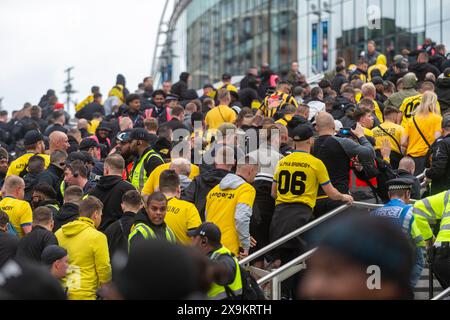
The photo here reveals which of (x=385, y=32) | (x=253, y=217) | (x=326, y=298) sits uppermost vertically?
(x=385, y=32)

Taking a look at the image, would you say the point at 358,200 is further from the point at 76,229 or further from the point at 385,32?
the point at 385,32

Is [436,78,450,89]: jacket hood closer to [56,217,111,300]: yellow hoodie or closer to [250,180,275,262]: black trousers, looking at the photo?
[250,180,275,262]: black trousers

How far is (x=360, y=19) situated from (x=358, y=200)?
3398cm

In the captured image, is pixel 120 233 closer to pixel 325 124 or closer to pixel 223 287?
pixel 223 287

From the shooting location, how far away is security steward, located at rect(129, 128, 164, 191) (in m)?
11.1

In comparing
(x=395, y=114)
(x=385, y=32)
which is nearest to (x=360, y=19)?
(x=385, y=32)

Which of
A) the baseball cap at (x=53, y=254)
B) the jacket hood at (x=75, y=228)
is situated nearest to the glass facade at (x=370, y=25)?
the jacket hood at (x=75, y=228)

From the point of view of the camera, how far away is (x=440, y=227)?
8.84m

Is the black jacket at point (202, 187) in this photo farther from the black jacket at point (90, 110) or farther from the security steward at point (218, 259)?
the black jacket at point (90, 110)

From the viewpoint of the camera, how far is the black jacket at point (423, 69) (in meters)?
18.7

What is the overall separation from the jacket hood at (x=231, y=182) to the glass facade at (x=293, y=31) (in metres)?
19.9

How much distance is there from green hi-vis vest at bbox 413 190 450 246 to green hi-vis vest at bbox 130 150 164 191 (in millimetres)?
3394

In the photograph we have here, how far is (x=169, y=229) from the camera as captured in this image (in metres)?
8.48
